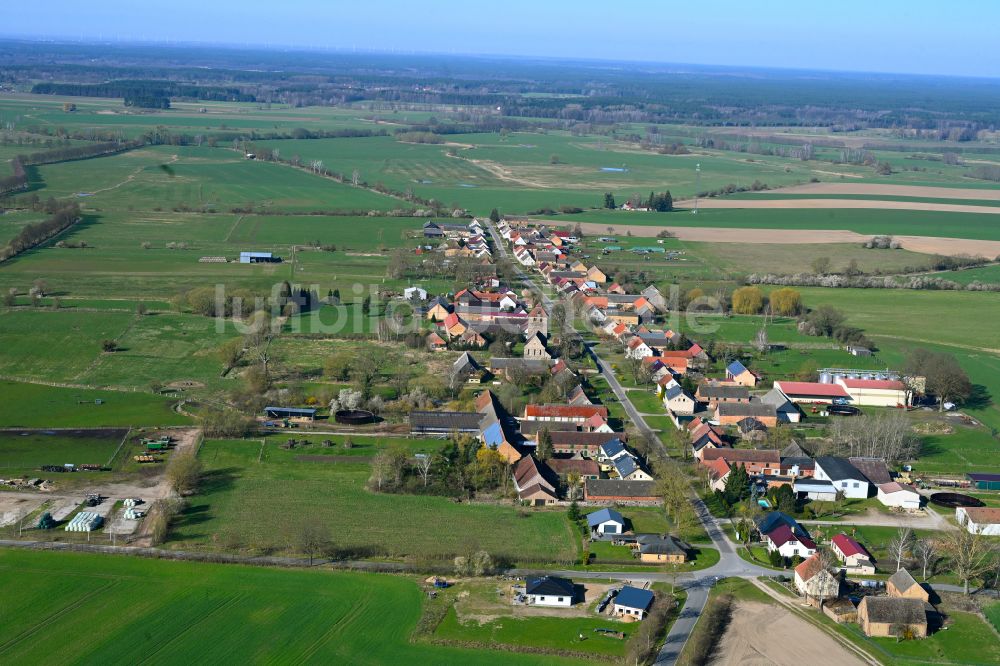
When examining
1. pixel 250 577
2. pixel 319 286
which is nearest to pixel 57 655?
pixel 250 577

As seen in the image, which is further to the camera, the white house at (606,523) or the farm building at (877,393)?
the farm building at (877,393)

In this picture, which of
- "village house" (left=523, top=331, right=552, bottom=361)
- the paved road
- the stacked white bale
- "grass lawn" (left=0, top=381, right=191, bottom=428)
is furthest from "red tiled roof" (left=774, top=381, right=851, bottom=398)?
the stacked white bale

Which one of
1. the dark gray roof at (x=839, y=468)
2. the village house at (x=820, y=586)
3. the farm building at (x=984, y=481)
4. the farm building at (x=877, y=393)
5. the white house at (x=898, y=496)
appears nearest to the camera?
the village house at (x=820, y=586)

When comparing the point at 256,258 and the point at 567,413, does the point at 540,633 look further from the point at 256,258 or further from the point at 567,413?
the point at 256,258

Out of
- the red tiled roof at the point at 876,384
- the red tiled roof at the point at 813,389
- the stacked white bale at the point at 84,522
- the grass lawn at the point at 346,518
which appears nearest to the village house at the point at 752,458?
the grass lawn at the point at 346,518

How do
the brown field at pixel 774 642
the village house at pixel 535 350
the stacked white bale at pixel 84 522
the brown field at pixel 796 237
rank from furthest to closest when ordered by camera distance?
the brown field at pixel 796 237
the village house at pixel 535 350
the stacked white bale at pixel 84 522
the brown field at pixel 774 642

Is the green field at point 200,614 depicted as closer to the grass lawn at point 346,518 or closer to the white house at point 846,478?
the grass lawn at point 346,518

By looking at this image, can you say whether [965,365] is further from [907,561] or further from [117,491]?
[117,491]
